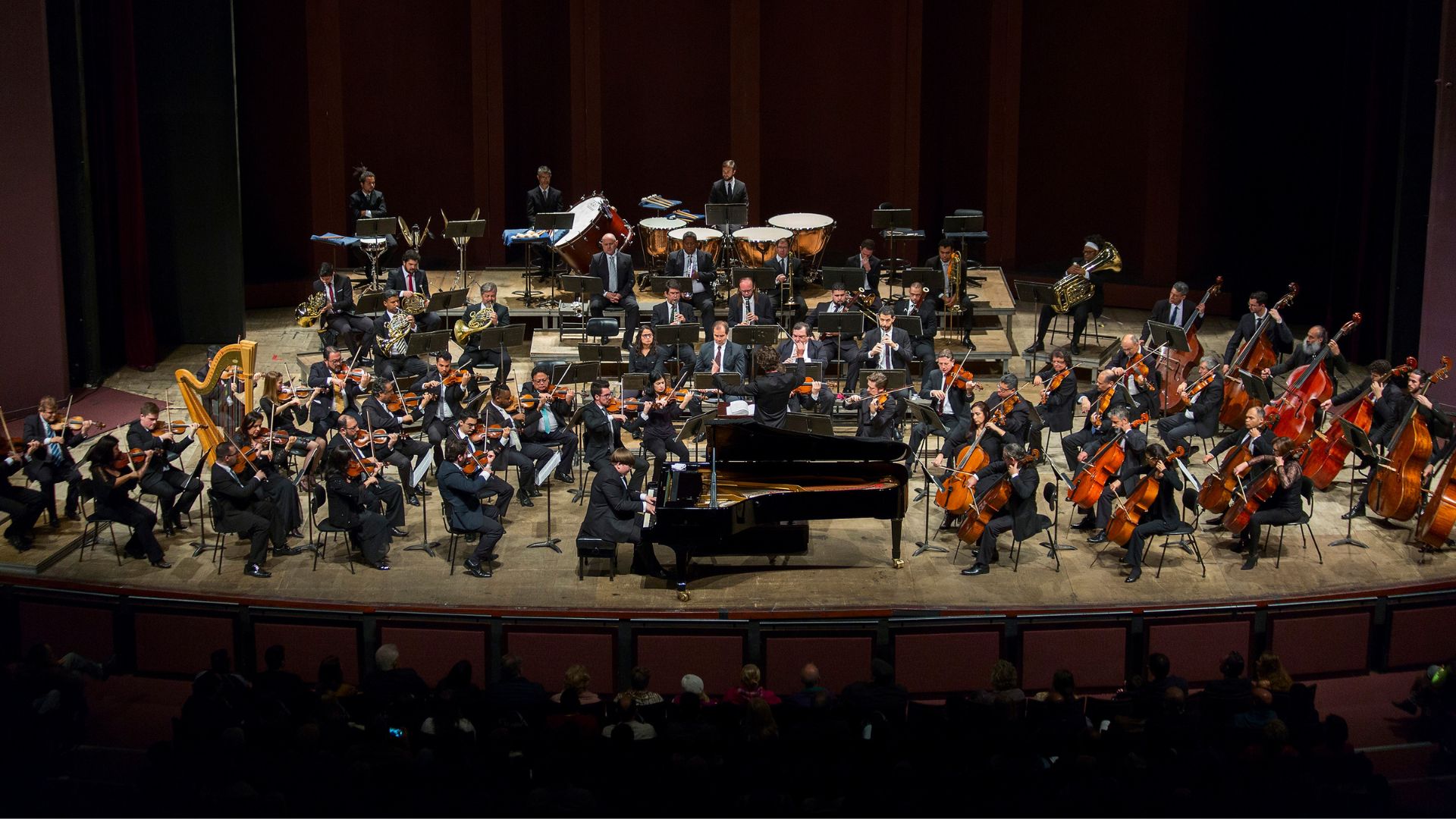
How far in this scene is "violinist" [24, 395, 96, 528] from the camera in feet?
41.1

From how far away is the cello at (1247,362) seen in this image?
14749 millimetres

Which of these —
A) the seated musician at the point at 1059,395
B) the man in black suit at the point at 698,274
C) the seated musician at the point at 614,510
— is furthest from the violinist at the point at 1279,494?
the man in black suit at the point at 698,274

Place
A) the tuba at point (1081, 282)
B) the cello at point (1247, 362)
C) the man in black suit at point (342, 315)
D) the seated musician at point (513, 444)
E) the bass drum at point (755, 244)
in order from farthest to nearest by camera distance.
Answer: the bass drum at point (755, 244)
the tuba at point (1081, 282)
the man in black suit at point (342, 315)
the cello at point (1247, 362)
the seated musician at point (513, 444)

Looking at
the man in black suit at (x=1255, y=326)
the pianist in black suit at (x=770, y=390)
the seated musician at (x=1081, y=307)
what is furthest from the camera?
the seated musician at (x=1081, y=307)

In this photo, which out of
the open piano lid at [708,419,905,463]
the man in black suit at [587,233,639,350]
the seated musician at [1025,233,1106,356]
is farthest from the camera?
the seated musician at [1025,233,1106,356]

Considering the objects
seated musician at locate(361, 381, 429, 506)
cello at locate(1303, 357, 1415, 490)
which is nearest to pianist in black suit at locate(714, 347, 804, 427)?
seated musician at locate(361, 381, 429, 506)

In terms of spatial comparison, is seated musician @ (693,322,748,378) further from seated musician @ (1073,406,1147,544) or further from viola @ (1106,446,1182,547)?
viola @ (1106,446,1182,547)

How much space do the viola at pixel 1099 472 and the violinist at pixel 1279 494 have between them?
0.89m

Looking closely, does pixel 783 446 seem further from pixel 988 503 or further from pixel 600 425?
pixel 600 425

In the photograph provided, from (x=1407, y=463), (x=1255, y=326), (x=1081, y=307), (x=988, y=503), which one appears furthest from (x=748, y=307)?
(x=1407, y=463)

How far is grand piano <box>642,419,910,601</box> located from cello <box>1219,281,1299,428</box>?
4.17 metres

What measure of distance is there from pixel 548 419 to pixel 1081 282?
247 inches

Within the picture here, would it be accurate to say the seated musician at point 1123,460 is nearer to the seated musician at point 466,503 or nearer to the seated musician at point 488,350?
the seated musician at point 466,503

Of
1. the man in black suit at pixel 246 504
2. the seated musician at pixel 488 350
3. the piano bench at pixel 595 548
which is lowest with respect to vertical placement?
the piano bench at pixel 595 548
